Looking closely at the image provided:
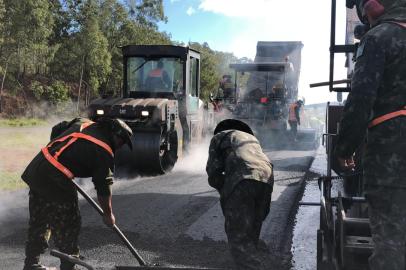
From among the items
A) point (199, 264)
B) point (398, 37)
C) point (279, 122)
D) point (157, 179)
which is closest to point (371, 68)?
point (398, 37)

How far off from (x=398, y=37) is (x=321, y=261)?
1420 millimetres

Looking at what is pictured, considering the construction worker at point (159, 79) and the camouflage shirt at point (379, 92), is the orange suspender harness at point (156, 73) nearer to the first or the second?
the construction worker at point (159, 79)

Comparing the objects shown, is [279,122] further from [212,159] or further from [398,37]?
[398,37]

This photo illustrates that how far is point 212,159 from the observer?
3.54 m

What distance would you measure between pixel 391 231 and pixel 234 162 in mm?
1314

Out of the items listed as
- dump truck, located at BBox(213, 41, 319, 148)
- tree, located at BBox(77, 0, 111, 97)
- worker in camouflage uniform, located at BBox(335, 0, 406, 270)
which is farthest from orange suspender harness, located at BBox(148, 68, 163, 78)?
tree, located at BBox(77, 0, 111, 97)

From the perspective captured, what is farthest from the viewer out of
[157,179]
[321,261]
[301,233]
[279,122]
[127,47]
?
[279,122]

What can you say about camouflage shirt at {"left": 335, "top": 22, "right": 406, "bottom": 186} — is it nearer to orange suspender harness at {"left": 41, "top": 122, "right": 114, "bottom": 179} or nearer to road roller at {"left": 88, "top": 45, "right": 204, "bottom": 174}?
orange suspender harness at {"left": 41, "top": 122, "right": 114, "bottom": 179}

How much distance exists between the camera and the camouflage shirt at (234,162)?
335cm

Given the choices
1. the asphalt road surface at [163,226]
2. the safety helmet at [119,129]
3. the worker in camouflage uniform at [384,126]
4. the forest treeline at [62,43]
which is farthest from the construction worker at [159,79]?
the forest treeline at [62,43]

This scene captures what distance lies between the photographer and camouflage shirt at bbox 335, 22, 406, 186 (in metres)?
2.31

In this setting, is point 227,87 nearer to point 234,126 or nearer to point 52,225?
point 234,126

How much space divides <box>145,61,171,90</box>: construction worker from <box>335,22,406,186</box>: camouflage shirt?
25.8 feet

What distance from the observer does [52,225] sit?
3660 mm
